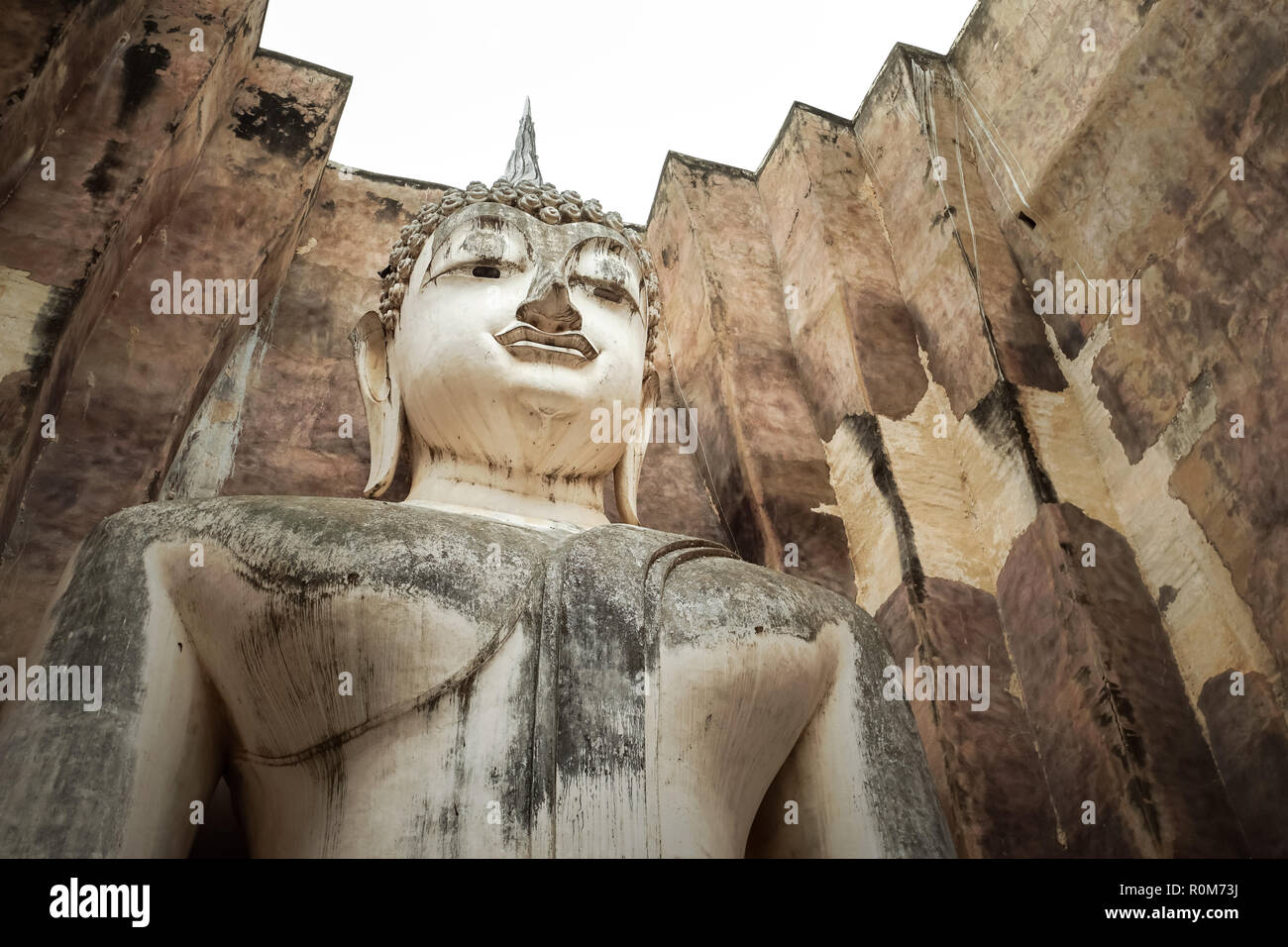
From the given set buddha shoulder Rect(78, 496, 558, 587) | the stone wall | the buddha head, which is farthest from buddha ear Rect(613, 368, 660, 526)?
buddha shoulder Rect(78, 496, 558, 587)

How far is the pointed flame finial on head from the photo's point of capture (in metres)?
4.55

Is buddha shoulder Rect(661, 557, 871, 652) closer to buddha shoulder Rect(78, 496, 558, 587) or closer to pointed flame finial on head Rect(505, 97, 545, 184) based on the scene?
buddha shoulder Rect(78, 496, 558, 587)

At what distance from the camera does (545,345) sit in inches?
143

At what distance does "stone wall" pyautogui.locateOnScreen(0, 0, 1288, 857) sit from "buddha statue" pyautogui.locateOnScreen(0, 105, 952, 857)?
67 centimetres

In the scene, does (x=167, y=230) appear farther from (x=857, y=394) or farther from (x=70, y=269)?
(x=857, y=394)

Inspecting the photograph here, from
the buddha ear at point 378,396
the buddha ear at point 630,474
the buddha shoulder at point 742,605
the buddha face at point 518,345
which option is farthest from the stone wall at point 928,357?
the buddha face at point 518,345

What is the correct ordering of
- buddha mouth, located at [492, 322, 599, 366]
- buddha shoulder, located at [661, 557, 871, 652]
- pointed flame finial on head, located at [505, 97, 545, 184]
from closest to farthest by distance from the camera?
buddha shoulder, located at [661, 557, 871, 652] → buddha mouth, located at [492, 322, 599, 366] → pointed flame finial on head, located at [505, 97, 545, 184]

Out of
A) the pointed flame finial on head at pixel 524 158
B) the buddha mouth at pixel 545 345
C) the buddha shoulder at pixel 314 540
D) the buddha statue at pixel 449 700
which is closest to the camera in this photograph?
the buddha statue at pixel 449 700

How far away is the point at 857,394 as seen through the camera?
461 cm

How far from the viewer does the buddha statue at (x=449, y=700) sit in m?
2.55

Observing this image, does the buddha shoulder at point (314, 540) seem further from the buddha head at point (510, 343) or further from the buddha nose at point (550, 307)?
the buddha nose at point (550, 307)

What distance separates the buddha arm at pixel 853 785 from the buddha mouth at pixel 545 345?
1.11m

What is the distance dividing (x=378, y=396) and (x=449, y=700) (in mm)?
1567
